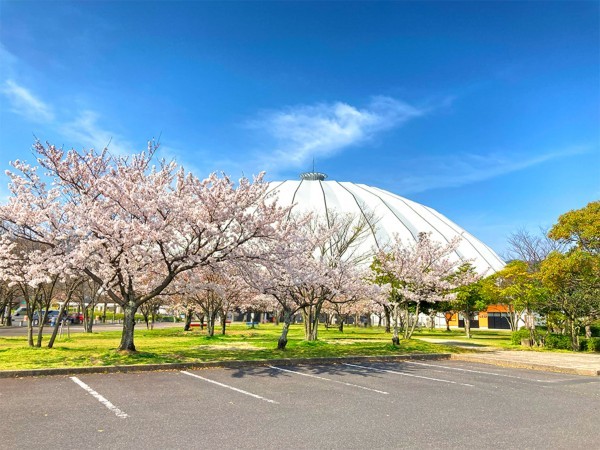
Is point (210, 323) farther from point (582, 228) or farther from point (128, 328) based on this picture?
point (582, 228)

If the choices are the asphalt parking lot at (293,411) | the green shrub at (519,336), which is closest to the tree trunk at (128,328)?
the asphalt parking lot at (293,411)

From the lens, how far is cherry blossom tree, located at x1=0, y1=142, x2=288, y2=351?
12.5 m

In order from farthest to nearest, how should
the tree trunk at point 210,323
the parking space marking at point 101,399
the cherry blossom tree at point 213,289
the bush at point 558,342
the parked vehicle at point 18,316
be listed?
the parked vehicle at point 18,316 → the tree trunk at point 210,323 → the bush at point 558,342 → the cherry blossom tree at point 213,289 → the parking space marking at point 101,399

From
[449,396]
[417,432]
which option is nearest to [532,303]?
[449,396]

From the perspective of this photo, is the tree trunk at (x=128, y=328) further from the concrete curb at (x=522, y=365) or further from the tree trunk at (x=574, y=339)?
the tree trunk at (x=574, y=339)

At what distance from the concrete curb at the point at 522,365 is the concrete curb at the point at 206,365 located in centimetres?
67

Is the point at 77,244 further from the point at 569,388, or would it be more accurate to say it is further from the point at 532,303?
the point at 532,303

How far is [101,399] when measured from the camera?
836cm

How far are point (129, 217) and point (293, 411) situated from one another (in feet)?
31.6

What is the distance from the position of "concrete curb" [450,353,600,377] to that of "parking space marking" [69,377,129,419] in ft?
44.4

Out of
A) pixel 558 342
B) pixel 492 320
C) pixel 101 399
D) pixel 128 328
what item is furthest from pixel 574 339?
pixel 492 320

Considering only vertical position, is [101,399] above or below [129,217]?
below

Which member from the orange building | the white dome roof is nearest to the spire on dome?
the white dome roof

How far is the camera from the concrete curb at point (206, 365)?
35.3 ft
